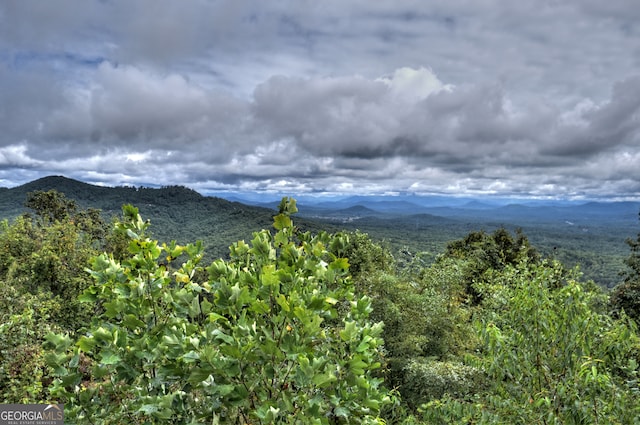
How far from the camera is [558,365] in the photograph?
4.27 meters

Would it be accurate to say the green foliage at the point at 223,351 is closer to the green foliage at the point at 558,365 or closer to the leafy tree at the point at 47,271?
the green foliage at the point at 558,365

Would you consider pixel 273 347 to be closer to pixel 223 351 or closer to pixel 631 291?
pixel 223 351

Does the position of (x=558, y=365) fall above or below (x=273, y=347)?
below

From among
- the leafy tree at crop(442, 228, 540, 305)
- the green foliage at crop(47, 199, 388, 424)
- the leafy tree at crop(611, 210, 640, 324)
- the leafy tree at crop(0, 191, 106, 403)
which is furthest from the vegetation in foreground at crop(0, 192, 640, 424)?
the leafy tree at crop(442, 228, 540, 305)

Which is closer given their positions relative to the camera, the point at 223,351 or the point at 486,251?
the point at 223,351

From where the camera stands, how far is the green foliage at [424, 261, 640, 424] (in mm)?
3877

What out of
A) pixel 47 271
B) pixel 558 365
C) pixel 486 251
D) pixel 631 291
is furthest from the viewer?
pixel 486 251

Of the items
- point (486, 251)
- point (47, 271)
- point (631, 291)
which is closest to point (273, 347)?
point (47, 271)

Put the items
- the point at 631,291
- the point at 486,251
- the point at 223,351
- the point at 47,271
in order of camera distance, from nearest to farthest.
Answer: the point at 223,351 → the point at 47,271 → the point at 631,291 → the point at 486,251

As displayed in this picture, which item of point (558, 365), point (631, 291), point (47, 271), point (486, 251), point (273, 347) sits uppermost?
point (273, 347)

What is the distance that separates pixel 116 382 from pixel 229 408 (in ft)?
2.78

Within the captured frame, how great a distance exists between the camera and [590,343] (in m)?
4.03

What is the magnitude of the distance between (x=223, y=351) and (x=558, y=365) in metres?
3.84

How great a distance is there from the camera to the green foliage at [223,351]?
2463 mm
